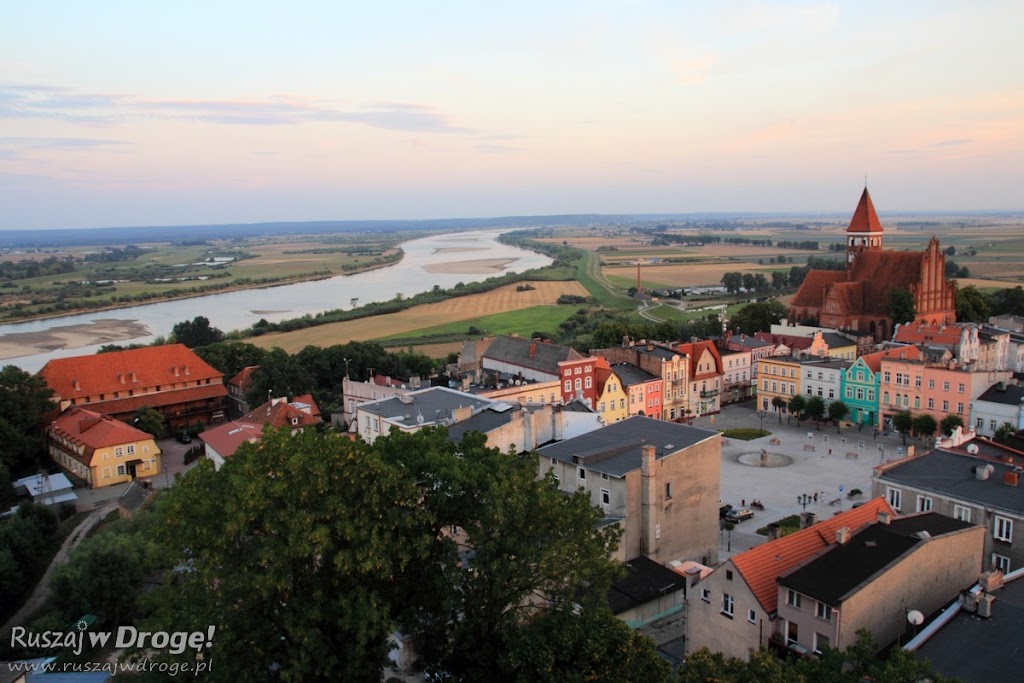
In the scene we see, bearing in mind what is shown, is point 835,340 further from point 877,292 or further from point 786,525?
point 786,525

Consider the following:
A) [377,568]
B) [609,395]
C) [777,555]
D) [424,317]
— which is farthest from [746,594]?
[424,317]

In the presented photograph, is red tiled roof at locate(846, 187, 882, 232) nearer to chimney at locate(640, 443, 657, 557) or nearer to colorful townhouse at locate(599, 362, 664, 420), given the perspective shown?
colorful townhouse at locate(599, 362, 664, 420)

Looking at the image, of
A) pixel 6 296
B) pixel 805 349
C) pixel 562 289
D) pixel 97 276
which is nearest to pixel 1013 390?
pixel 805 349

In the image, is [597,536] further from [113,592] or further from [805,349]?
[805,349]

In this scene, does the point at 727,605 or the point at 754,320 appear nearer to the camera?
the point at 727,605

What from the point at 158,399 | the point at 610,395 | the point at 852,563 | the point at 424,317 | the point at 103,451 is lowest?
the point at 103,451

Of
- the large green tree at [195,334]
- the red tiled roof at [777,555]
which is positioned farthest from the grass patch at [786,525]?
the large green tree at [195,334]

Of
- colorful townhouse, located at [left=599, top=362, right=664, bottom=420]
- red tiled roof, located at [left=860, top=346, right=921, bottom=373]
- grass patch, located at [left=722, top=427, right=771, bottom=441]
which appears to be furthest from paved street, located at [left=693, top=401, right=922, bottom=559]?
red tiled roof, located at [left=860, top=346, right=921, bottom=373]

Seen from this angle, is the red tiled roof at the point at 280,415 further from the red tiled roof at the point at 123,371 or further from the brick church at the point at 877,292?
the brick church at the point at 877,292
